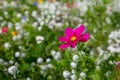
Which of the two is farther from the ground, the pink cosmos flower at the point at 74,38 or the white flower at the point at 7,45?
the white flower at the point at 7,45

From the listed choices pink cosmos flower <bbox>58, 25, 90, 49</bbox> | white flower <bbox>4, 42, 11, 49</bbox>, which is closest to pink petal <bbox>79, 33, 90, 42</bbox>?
pink cosmos flower <bbox>58, 25, 90, 49</bbox>

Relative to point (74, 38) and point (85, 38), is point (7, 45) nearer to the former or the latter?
point (74, 38)

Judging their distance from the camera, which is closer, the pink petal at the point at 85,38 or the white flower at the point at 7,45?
the pink petal at the point at 85,38

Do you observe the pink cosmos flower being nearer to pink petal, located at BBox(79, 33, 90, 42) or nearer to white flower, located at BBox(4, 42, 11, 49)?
pink petal, located at BBox(79, 33, 90, 42)

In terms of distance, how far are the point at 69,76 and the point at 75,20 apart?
2158mm

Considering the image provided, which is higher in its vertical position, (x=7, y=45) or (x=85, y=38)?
(x=7, y=45)

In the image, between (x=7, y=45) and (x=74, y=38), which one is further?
(x=7, y=45)

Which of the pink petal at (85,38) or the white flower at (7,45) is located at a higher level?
the white flower at (7,45)

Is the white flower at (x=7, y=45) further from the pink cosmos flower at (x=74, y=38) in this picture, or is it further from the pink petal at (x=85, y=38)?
the pink petal at (x=85, y=38)

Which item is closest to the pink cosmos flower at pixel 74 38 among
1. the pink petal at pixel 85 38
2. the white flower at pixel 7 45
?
the pink petal at pixel 85 38

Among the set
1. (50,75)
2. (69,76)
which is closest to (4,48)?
(50,75)

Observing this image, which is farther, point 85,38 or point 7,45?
point 7,45

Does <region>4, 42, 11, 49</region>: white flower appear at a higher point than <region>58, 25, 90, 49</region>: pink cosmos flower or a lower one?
higher

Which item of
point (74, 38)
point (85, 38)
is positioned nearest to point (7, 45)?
point (74, 38)
